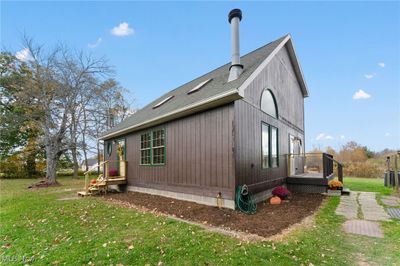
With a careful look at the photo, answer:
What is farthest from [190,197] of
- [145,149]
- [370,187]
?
[370,187]

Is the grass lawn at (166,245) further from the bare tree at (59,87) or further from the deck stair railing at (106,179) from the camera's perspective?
the bare tree at (59,87)

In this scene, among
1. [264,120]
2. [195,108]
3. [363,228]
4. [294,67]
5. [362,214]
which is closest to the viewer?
[363,228]

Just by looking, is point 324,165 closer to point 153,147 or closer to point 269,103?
point 269,103

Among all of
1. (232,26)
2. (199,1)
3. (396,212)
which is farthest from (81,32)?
(396,212)

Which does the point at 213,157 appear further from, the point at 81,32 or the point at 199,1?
the point at 81,32

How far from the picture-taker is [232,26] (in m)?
7.11

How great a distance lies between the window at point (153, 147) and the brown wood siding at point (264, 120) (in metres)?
3.39

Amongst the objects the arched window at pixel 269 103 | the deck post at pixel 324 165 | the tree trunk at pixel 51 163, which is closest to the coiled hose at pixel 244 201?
the arched window at pixel 269 103

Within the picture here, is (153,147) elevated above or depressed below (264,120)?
below

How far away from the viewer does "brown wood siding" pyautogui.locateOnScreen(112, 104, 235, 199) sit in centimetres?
594

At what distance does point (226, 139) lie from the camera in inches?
234

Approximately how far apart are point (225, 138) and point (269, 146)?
2798 millimetres

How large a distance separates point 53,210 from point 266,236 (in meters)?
6.12

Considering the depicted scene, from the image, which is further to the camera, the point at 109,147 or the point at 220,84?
the point at 109,147
